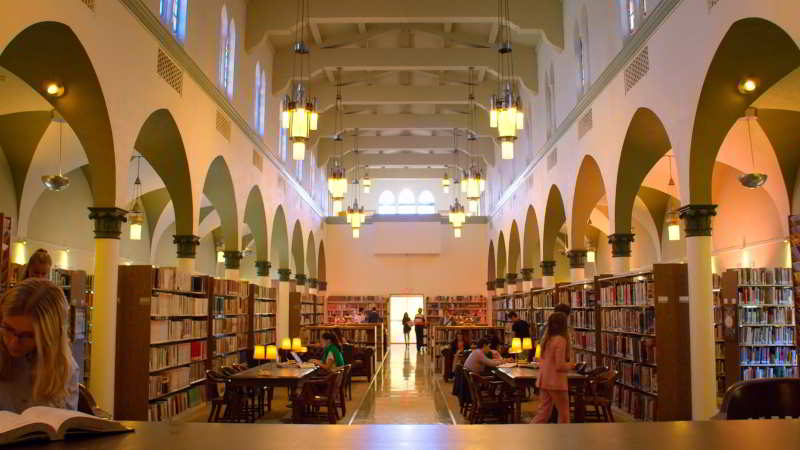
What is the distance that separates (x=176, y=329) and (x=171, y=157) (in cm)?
271

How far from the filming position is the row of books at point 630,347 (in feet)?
32.2

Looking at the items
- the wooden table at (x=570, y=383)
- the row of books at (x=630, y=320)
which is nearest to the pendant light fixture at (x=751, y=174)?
the row of books at (x=630, y=320)

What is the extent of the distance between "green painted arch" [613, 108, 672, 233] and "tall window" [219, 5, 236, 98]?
23.3 feet

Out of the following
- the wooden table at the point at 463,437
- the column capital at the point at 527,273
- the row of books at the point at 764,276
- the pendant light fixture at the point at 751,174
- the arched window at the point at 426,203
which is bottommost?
the wooden table at the point at 463,437

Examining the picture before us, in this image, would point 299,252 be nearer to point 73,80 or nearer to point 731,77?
point 73,80

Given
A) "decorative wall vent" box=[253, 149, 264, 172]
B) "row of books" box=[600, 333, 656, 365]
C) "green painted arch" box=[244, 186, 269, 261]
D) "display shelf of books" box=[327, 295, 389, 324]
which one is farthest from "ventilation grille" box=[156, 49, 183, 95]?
"display shelf of books" box=[327, 295, 389, 324]

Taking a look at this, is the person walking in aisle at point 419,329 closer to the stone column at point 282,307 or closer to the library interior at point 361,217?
the library interior at point 361,217

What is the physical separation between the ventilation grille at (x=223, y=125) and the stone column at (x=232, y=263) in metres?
2.65

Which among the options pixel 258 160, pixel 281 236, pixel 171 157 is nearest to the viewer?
pixel 171 157

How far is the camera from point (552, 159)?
16078 mm

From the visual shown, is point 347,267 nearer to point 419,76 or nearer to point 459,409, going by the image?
point 419,76

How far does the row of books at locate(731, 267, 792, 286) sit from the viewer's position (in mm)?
11609

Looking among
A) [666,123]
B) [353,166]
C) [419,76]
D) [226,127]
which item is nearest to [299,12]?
[226,127]

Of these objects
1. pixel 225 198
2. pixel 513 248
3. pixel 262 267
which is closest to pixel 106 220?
pixel 225 198
